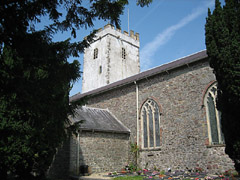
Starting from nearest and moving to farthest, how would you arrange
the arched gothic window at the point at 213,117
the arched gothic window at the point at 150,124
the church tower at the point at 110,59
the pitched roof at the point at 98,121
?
the arched gothic window at the point at 213,117 < the pitched roof at the point at 98,121 < the arched gothic window at the point at 150,124 < the church tower at the point at 110,59

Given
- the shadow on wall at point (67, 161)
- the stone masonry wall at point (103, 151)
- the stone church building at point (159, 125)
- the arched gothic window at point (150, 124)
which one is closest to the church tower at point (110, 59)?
the stone church building at point (159, 125)

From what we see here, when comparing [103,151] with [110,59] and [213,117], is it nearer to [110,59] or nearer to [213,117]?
[213,117]

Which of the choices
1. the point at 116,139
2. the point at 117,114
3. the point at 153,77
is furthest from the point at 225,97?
the point at 117,114

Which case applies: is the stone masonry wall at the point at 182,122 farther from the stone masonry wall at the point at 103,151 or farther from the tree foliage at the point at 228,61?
the tree foliage at the point at 228,61

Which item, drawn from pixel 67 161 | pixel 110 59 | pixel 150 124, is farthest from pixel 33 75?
pixel 110 59

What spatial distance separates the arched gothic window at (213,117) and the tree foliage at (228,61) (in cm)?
396

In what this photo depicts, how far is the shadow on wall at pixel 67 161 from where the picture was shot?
12340 mm

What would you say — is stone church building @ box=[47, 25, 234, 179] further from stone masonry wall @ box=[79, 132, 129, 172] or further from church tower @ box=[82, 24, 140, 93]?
church tower @ box=[82, 24, 140, 93]

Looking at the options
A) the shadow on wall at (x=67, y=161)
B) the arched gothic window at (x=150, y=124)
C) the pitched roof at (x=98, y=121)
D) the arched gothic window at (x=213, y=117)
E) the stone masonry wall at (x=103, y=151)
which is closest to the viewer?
the arched gothic window at (x=213, y=117)

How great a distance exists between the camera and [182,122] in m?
12.9

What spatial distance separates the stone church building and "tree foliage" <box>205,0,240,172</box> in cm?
404

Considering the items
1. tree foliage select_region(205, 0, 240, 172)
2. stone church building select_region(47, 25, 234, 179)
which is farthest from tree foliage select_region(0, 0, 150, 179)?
stone church building select_region(47, 25, 234, 179)

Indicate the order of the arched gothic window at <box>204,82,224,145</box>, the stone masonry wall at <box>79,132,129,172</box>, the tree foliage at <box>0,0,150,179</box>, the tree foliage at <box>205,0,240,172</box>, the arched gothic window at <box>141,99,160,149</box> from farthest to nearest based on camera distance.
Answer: the arched gothic window at <box>141,99,160,149</box> < the stone masonry wall at <box>79,132,129,172</box> < the arched gothic window at <box>204,82,224,145</box> < the tree foliage at <box>205,0,240,172</box> < the tree foliage at <box>0,0,150,179</box>

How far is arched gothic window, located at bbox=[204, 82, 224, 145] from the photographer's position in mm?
11594
